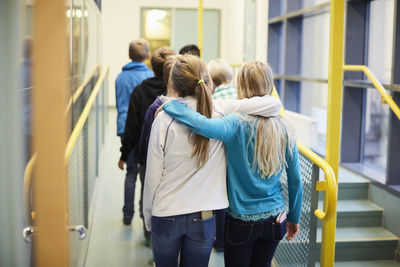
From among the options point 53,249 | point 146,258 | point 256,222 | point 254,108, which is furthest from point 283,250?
point 53,249

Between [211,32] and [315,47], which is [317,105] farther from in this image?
[211,32]

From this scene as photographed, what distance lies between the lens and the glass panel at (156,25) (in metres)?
11.4

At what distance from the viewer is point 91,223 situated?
4.44 m

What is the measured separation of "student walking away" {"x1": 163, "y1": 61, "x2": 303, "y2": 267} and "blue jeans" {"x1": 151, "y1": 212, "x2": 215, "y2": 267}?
0.14 meters

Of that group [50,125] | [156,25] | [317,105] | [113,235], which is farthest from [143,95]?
[156,25]

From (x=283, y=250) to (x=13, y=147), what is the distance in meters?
2.35

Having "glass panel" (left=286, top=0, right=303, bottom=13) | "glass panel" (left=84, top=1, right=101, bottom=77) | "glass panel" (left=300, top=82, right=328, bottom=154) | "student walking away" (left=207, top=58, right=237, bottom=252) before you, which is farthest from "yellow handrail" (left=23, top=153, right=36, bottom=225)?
"glass panel" (left=286, top=0, right=303, bottom=13)

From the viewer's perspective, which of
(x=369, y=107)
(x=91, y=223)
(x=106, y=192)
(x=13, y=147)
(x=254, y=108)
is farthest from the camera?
(x=106, y=192)

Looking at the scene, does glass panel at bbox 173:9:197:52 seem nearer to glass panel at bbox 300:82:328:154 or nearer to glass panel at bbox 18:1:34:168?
glass panel at bbox 300:82:328:154

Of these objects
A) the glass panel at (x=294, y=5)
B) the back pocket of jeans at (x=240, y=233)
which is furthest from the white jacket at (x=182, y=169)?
the glass panel at (x=294, y=5)

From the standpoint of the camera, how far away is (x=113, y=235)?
13.7 feet

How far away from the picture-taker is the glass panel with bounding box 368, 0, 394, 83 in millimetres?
4465

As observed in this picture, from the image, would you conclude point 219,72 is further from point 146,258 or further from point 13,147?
point 13,147

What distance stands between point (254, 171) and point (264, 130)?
0.18 meters
